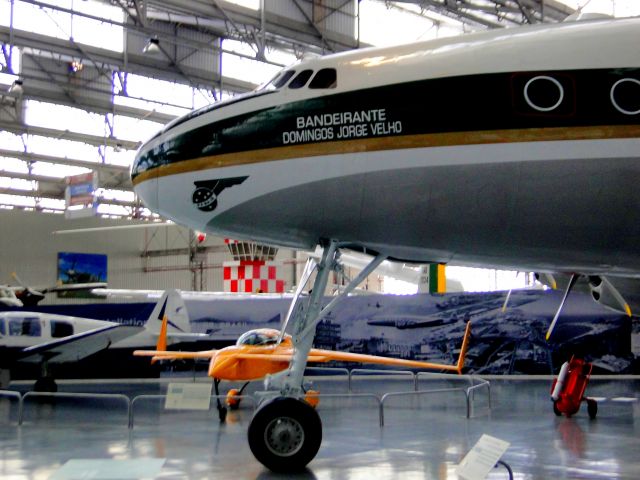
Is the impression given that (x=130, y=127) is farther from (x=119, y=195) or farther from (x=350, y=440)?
(x=350, y=440)

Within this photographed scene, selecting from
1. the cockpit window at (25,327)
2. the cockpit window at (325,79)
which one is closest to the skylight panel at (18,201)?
the cockpit window at (25,327)

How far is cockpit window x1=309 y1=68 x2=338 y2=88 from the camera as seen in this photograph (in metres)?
6.46

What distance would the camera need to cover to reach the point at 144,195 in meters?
6.97

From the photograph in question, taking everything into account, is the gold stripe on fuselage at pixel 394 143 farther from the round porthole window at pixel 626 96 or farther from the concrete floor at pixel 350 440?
the concrete floor at pixel 350 440

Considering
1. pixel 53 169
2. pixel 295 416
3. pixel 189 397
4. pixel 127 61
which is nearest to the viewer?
pixel 295 416

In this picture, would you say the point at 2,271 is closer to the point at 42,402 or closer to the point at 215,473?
the point at 42,402

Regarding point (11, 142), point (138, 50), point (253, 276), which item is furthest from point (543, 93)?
point (11, 142)

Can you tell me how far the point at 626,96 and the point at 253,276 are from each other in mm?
26806

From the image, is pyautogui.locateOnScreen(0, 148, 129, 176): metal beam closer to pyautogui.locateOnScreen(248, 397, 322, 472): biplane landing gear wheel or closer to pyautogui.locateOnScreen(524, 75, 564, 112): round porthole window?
pyautogui.locateOnScreen(248, 397, 322, 472): biplane landing gear wheel

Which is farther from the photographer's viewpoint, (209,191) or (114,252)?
(114,252)

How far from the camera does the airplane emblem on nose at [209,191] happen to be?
655cm

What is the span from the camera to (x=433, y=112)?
6.10 m

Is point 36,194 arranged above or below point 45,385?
above

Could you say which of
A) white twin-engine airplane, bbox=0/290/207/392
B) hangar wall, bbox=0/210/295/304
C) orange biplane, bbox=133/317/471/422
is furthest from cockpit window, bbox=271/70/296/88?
hangar wall, bbox=0/210/295/304
